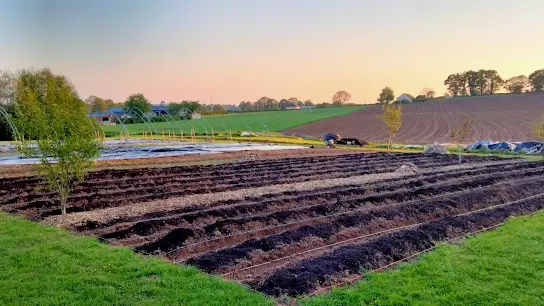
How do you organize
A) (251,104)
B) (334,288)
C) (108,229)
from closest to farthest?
1. (334,288)
2. (108,229)
3. (251,104)

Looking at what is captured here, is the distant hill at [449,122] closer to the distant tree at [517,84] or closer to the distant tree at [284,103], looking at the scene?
the distant tree at [517,84]

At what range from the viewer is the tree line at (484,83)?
9612 cm

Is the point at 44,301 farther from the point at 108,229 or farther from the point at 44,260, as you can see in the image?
the point at 108,229

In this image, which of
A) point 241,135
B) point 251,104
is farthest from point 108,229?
point 251,104

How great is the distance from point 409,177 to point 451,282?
11.6 meters

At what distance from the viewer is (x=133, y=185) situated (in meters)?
15.2

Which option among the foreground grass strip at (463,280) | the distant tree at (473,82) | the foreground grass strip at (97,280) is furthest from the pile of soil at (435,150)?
the distant tree at (473,82)

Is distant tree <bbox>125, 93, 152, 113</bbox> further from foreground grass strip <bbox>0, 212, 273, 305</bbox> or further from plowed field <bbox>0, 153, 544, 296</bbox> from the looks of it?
foreground grass strip <bbox>0, 212, 273, 305</bbox>

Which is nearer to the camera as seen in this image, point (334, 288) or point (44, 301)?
point (44, 301)

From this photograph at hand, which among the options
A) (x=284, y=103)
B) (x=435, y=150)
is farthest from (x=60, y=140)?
(x=284, y=103)

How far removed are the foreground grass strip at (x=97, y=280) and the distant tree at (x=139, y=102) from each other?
3522 inches

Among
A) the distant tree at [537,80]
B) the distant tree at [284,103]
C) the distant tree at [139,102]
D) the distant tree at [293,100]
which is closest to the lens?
the distant tree at [537,80]

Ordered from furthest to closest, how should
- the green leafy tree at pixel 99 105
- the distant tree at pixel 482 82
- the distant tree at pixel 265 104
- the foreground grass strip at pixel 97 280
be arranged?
the distant tree at pixel 265 104, the green leafy tree at pixel 99 105, the distant tree at pixel 482 82, the foreground grass strip at pixel 97 280

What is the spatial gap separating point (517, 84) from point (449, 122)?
179ft
